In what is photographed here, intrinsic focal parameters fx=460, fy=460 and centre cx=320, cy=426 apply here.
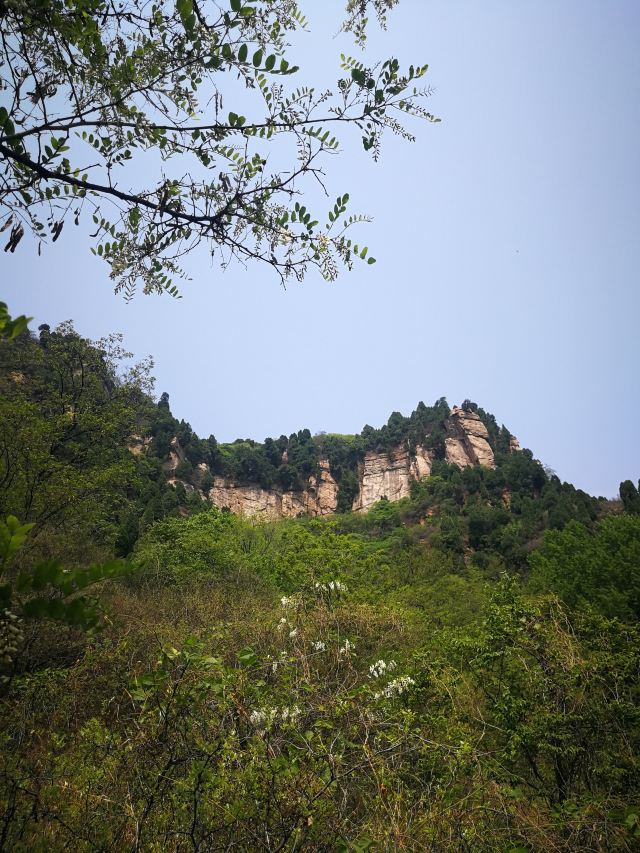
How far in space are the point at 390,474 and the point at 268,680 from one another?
78.9 metres

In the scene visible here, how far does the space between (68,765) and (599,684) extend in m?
7.94

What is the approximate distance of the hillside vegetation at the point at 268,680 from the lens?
11.1 ft

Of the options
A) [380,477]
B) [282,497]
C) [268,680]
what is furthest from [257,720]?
[380,477]

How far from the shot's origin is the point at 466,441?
263 feet

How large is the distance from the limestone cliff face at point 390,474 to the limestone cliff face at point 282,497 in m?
5.48

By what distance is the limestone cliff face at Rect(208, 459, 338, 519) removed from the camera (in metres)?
70.2

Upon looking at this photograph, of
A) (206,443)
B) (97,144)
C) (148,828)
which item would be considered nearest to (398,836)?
(148,828)

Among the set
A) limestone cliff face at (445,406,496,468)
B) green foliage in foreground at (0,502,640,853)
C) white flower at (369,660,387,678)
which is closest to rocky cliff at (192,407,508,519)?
limestone cliff face at (445,406,496,468)

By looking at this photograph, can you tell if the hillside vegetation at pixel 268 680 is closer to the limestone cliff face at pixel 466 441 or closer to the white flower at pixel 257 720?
the white flower at pixel 257 720

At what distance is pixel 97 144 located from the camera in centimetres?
304

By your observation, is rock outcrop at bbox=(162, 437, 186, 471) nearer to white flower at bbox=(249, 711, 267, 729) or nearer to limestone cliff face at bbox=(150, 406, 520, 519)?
limestone cliff face at bbox=(150, 406, 520, 519)

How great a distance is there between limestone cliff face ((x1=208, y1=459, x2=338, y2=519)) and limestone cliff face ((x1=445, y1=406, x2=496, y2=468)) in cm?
2171

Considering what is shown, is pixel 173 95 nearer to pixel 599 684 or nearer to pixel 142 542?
pixel 599 684

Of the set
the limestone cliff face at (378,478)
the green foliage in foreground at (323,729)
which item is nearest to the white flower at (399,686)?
the green foliage in foreground at (323,729)
